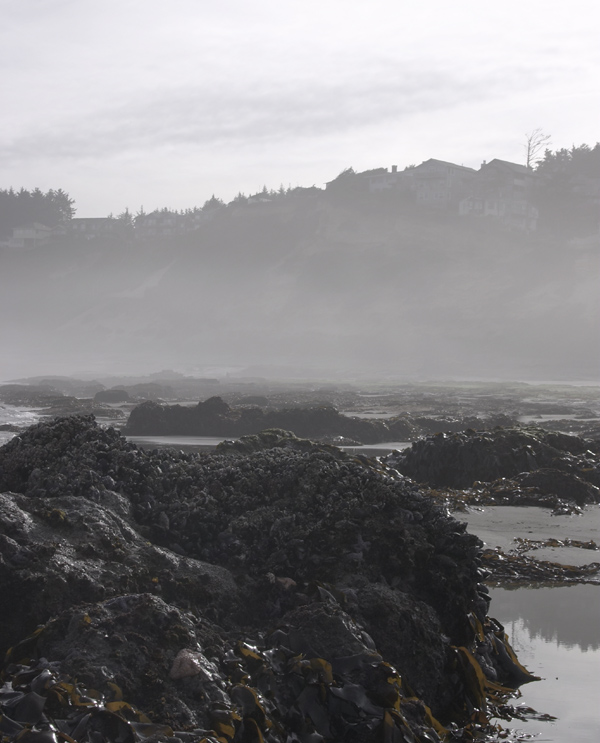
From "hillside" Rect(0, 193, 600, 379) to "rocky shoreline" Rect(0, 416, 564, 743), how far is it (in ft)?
133

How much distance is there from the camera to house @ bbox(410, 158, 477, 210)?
250ft

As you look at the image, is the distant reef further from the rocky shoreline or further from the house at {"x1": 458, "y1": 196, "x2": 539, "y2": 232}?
the house at {"x1": 458, "y1": 196, "x2": 539, "y2": 232}

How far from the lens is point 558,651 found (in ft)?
15.8

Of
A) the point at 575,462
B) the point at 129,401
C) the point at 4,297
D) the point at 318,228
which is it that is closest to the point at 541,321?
the point at 318,228

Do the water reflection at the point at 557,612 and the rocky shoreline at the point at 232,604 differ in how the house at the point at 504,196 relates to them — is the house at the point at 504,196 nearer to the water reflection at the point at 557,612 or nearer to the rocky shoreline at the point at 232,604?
the water reflection at the point at 557,612

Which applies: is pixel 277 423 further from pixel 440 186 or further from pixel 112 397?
pixel 440 186

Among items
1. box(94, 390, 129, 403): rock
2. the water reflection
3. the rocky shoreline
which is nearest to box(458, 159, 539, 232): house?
box(94, 390, 129, 403): rock

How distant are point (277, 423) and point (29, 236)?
292 ft

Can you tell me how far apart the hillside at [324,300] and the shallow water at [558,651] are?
39290 millimetres

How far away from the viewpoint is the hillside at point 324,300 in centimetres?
5186

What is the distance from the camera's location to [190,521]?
516cm

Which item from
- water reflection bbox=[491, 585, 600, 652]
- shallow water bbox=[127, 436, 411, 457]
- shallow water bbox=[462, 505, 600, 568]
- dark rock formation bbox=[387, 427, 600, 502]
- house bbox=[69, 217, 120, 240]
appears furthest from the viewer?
house bbox=[69, 217, 120, 240]

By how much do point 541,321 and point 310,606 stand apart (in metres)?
51.9

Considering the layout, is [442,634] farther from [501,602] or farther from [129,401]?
[129,401]
